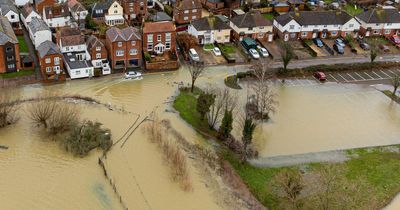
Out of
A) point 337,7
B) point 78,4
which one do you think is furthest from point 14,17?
point 337,7

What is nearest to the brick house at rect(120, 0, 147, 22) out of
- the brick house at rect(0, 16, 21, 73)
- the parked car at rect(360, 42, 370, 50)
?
the brick house at rect(0, 16, 21, 73)

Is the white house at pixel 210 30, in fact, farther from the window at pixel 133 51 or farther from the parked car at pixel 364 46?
the parked car at pixel 364 46

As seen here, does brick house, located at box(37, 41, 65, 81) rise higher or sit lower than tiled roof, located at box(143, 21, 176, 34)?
lower

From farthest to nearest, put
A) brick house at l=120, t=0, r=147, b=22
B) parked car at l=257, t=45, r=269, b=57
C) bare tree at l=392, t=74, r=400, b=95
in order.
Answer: brick house at l=120, t=0, r=147, b=22 → parked car at l=257, t=45, r=269, b=57 → bare tree at l=392, t=74, r=400, b=95

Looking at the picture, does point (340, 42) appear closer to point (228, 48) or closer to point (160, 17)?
point (228, 48)

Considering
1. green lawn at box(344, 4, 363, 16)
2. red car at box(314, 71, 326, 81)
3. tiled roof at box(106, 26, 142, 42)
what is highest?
green lawn at box(344, 4, 363, 16)

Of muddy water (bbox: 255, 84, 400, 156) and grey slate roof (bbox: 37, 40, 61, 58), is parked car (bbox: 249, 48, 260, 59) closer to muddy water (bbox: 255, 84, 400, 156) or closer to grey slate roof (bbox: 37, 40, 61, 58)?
muddy water (bbox: 255, 84, 400, 156)

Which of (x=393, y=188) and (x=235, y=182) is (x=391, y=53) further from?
(x=235, y=182)
